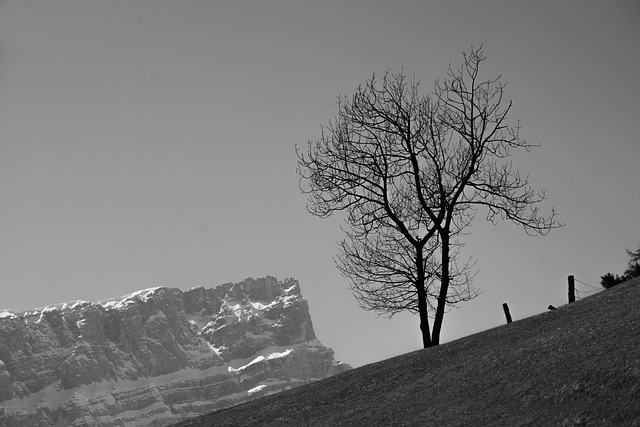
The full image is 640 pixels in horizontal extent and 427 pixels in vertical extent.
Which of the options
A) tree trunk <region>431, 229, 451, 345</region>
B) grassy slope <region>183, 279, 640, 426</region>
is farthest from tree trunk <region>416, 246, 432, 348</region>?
grassy slope <region>183, 279, 640, 426</region>

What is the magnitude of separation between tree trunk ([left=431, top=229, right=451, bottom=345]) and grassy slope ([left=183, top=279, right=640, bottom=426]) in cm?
163

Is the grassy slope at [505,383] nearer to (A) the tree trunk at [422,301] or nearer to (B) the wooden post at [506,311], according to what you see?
(A) the tree trunk at [422,301]

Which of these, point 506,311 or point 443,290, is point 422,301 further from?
point 506,311

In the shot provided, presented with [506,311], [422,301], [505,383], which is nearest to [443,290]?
[422,301]

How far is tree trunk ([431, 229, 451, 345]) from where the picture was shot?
1144 inches

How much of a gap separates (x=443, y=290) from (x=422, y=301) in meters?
0.86

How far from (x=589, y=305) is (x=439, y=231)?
5919 millimetres

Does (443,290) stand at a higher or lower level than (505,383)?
higher

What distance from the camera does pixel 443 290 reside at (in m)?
29.4

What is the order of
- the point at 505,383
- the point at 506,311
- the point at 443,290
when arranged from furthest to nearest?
the point at 506,311
the point at 443,290
the point at 505,383

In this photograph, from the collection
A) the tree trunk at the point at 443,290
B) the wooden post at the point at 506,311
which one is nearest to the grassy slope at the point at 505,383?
the tree trunk at the point at 443,290

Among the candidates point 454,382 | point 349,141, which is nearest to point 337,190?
point 349,141

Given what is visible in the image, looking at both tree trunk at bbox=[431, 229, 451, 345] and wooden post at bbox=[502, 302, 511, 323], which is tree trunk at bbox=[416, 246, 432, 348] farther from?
wooden post at bbox=[502, 302, 511, 323]

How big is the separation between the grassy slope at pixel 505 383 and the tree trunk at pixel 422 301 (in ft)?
7.01
